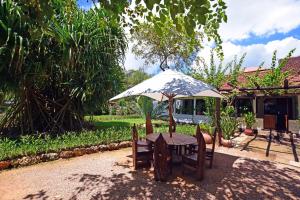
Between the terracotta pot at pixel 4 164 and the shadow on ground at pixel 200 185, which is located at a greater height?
the terracotta pot at pixel 4 164

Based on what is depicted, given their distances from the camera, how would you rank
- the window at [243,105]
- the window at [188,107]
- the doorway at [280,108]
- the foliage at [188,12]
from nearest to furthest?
1. the foliage at [188,12]
2. the doorway at [280,108]
3. the window at [243,105]
4. the window at [188,107]

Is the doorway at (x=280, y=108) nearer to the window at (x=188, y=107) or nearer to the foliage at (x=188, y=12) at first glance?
the window at (x=188, y=107)

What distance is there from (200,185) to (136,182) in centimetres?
168

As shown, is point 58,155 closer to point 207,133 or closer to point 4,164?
point 4,164

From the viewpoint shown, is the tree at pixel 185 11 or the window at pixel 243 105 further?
the window at pixel 243 105

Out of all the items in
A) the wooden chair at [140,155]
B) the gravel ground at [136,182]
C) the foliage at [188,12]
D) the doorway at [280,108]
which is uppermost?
the foliage at [188,12]

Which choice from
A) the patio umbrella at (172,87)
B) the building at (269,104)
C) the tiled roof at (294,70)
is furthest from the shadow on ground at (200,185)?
the tiled roof at (294,70)

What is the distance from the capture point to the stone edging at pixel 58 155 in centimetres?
737

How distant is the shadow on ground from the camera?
5.48 meters

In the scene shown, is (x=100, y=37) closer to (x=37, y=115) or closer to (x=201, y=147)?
(x=37, y=115)

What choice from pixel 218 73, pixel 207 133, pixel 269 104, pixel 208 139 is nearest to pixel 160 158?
pixel 208 139

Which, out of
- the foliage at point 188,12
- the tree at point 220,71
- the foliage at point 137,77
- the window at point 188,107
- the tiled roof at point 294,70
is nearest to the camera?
the foliage at point 188,12

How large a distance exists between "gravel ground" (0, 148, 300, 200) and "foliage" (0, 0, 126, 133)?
4.39 meters

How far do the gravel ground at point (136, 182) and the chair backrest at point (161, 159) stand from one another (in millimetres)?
238
